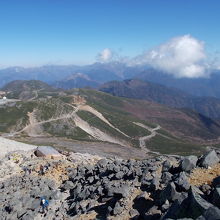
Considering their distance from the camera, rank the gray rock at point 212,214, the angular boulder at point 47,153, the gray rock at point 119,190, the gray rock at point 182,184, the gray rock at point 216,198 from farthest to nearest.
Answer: the angular boulder at point 47,153 → the gray rock at point 119,190 → the gray rock at point 182,184 → the gray rock at point 216,198 → the gray rock at point 212,214

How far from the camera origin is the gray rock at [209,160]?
28.3 metres

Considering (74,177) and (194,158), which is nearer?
(194,158)

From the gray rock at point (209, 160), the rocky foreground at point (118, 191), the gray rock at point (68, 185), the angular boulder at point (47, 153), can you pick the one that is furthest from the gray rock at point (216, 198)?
the angular boulder at point (47, 153)

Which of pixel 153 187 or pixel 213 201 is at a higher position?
pixel 213 201

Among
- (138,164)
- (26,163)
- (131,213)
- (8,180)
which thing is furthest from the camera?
(26,163)

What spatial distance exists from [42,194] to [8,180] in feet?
28.4

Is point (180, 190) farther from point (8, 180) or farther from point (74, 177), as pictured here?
point (8, 180)

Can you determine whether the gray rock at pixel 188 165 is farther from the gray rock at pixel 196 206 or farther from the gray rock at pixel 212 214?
the gray rock at pixel 212 214

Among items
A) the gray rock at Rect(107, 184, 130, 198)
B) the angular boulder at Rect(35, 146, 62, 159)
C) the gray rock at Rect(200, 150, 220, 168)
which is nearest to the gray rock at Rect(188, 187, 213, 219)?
the gray rock at Rect(107, 184, 130, 198)

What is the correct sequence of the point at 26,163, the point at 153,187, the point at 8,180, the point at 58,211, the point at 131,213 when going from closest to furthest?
the point at 131,213
the point at 153,187
the point at 58,211
the point at 8,180
the point at 26,163

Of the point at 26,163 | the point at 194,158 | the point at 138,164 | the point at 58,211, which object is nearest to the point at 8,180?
the point at 26,163

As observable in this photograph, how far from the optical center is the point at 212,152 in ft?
97.1

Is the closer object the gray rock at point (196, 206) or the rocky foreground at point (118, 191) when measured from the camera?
the gray rock at point (196, 206)

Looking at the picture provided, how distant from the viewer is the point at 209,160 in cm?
2858
